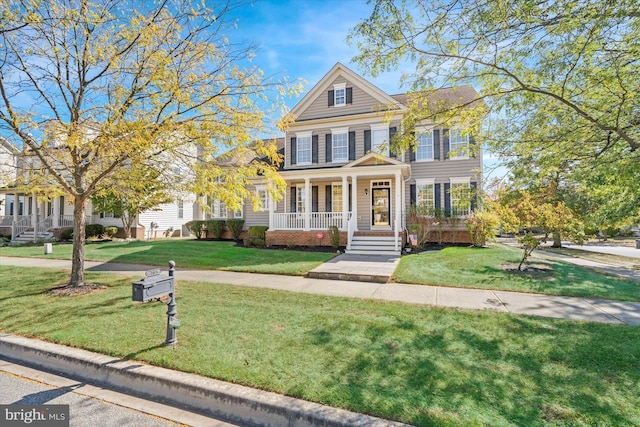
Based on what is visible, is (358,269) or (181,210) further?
(181,210)

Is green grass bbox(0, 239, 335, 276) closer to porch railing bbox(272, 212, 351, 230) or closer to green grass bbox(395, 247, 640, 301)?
porch railing bbox(272, 212, 351, 230)

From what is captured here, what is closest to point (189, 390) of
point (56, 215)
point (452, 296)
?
point (452, 296)

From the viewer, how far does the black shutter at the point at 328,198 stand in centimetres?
1684

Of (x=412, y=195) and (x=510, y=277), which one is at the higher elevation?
(x=412, y=195)

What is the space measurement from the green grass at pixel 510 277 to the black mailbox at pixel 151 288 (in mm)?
5705

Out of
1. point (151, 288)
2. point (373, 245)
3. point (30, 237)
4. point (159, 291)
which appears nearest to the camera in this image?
point (151, 288)

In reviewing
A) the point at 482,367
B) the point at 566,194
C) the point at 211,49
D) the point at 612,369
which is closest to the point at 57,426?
the point at 482,367

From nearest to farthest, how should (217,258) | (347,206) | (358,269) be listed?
(358,269) → (217,258) → (347,206)

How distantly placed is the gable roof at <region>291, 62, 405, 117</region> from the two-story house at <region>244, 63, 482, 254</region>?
5 centimetres

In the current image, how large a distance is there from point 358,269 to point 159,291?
19.9ft

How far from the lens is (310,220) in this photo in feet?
50.5

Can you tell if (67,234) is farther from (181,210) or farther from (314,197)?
(314,197)

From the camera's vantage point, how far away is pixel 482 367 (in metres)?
3.50

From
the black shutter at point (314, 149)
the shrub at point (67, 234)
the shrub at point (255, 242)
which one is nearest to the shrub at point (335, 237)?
the shrub at point (255, 242)
